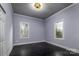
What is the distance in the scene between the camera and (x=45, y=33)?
778 centimetres

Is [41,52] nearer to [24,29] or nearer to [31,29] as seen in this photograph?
[24,29]

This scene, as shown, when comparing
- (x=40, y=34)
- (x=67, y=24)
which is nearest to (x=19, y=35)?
(x=40, y=34)

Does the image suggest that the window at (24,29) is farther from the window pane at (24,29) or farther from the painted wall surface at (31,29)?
the painted wall surface at (31,29)

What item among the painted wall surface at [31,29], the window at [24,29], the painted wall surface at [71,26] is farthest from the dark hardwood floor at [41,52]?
the window at [24,29]

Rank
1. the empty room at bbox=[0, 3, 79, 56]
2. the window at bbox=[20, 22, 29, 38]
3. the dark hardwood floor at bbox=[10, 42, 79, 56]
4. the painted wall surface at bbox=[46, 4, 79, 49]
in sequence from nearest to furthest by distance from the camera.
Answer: the empty room at bbox=[0, 3, 79, 56] < the dark hardwood floor at bbox=[10, 42, 79, 56] < the painted wall surface at bbox=[46, 4, 79, 49] < the window at bbox=[20, 22, 29, 38]

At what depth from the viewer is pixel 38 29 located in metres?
7.47

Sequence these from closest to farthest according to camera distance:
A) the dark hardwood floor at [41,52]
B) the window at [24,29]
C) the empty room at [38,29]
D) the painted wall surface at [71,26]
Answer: the empty room at [38,29] < the dark hardwood floor at [41,52] < the painted wall surface at [71,26] < the window at [24,29]

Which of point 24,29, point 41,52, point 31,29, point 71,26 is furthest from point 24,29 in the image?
point 71,26

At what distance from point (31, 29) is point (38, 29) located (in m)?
0.91

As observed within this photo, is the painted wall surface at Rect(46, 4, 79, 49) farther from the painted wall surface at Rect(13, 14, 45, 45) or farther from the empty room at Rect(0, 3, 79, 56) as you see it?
the painted wall surface at Rect(13, 14, 45, 45)

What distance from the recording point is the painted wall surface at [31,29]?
5.84m

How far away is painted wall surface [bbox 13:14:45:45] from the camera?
5.84 m

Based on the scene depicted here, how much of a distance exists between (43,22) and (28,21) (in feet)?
6.28

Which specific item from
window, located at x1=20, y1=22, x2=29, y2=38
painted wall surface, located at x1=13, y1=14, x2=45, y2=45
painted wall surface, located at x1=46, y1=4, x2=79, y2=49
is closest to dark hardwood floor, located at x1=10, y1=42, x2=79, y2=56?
painted wall surface, located at x1=46, y1=4, x2=79, y2=49
